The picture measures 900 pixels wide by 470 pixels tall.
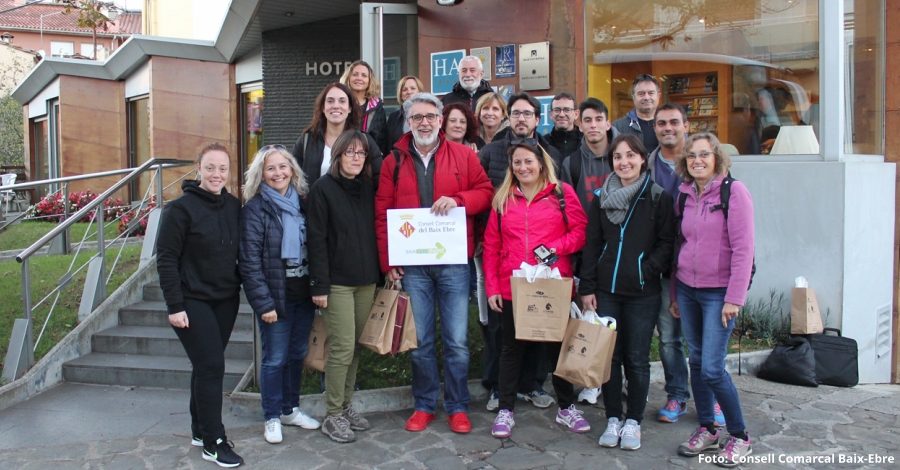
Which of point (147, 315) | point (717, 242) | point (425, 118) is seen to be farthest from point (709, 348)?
point (147, 315)

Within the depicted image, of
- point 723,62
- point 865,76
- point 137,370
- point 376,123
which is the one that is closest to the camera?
point 376,123

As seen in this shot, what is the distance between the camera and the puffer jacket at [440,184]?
4.65 m

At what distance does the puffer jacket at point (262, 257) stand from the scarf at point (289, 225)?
31 mm

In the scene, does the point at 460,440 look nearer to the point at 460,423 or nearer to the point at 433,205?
the point at 460,423

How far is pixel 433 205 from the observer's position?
180 inches

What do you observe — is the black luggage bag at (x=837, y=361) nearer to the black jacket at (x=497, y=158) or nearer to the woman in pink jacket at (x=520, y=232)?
the woman in pink jacket at (x=520, y=232)

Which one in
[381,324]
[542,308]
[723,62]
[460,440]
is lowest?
[460,440]

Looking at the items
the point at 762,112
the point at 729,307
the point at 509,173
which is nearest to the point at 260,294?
the point at 509,173

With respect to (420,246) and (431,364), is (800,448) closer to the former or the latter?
(431,364)

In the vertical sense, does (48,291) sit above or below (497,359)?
above

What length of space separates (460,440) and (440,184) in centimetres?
171

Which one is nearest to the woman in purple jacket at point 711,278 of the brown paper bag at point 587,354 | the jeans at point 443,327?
the brown paper bag at point 587,354

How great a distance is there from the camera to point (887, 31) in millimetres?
7223

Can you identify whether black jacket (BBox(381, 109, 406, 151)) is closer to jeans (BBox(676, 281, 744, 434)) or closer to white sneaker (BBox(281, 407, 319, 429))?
white sneaker (BBox(281, 407, 319, 429))
